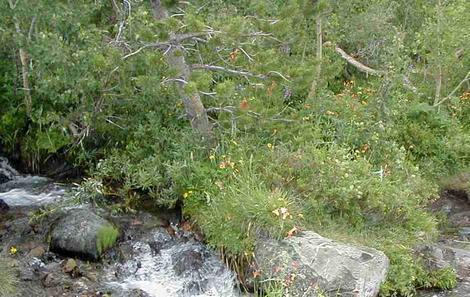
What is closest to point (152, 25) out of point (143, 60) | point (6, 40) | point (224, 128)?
point (143, 60)

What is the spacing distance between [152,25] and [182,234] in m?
2.79

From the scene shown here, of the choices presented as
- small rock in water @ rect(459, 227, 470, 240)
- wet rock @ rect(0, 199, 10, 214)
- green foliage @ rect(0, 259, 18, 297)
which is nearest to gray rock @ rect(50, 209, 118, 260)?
green foliage @ rect(0, 259, 18, 297)

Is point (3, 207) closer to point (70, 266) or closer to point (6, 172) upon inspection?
point (6, 172)

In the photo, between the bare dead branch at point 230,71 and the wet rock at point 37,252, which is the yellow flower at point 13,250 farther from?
the bare dead branch at point 230,71

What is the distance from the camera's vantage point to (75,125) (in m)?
10.1

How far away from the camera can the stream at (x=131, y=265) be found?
23.8 feet

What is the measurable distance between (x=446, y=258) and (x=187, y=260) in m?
3.22

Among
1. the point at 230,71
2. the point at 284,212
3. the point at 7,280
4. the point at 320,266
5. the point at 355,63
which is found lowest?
the point at 7,280

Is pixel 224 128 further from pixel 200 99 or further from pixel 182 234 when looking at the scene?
pixel 182 234

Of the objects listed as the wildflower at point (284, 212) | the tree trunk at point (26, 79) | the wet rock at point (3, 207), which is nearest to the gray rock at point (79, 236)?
the wet rock at point (3, 207)

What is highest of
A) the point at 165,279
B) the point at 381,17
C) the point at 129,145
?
the point at 381,17

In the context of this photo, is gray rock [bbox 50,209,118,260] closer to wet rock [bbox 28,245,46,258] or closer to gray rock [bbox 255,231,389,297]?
wet rock [bbox 28,245,46,258]

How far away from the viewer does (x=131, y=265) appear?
306 inches

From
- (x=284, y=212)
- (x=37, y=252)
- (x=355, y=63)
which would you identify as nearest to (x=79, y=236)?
(x=37, y=252)
